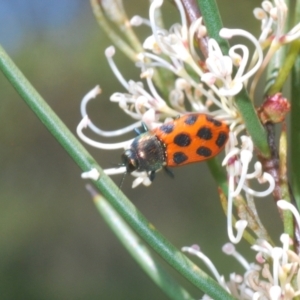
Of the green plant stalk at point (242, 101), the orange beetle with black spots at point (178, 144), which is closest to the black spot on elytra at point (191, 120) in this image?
the orange beetle with black spots at point (178, 144)

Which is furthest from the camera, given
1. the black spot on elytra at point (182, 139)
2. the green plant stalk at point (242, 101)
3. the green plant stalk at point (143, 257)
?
the black spot on elytra at point (182, 139)

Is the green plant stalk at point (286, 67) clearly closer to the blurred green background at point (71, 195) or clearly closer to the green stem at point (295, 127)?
the green stem at point (295, 127)

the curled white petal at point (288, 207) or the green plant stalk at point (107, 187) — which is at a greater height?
the green plant stalk at point (107, 187)

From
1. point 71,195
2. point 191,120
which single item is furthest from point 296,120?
point 71,195

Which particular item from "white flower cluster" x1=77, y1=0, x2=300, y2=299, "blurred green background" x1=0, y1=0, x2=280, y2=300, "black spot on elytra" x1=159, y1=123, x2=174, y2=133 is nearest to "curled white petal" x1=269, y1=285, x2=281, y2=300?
"white flower cluster" x1=77, y1=0, x2=300, y2=299

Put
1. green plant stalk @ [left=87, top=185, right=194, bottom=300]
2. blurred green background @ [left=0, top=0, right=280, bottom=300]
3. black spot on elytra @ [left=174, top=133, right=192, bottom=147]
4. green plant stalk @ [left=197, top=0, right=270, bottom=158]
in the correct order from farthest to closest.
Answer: blurred green background @ [left=0, top=0, right=280, bottom=300], black spot on elytra @ [left=174, top=133, right=192, bottom=147], green plant stalk @ [left=87, top=185, right=194, bottom=300], green plant stalk @ [left=197, top=0, right=270, bottom=158]

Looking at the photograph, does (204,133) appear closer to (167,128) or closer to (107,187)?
(167,128)

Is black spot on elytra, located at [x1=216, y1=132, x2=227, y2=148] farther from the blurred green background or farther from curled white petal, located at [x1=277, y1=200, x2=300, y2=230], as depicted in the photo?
the blurred green background
